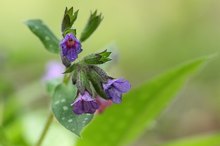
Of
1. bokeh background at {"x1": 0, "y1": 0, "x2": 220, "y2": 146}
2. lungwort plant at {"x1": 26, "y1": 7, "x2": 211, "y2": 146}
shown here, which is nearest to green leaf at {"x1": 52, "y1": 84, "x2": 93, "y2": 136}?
lungwort plant at {"x1": 26, "y1": 7, "x2": 211, "y2": 146}

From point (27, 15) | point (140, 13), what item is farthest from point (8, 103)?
point (140, 13)

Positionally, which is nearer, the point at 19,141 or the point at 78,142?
the point at 78,142

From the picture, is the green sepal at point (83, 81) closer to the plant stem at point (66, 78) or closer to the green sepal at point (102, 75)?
the green sepal at point (102, 75)

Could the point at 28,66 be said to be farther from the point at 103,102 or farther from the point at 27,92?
the point at 103,102

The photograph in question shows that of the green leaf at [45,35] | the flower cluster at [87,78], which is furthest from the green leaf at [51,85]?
the flower cluster at [87,78]

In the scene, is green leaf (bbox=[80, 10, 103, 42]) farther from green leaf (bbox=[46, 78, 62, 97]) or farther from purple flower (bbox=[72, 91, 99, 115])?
purple flower (bbox=[72, 91, 99, 115])

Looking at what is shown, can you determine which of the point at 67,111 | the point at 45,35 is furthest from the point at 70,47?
the point at 45,35
